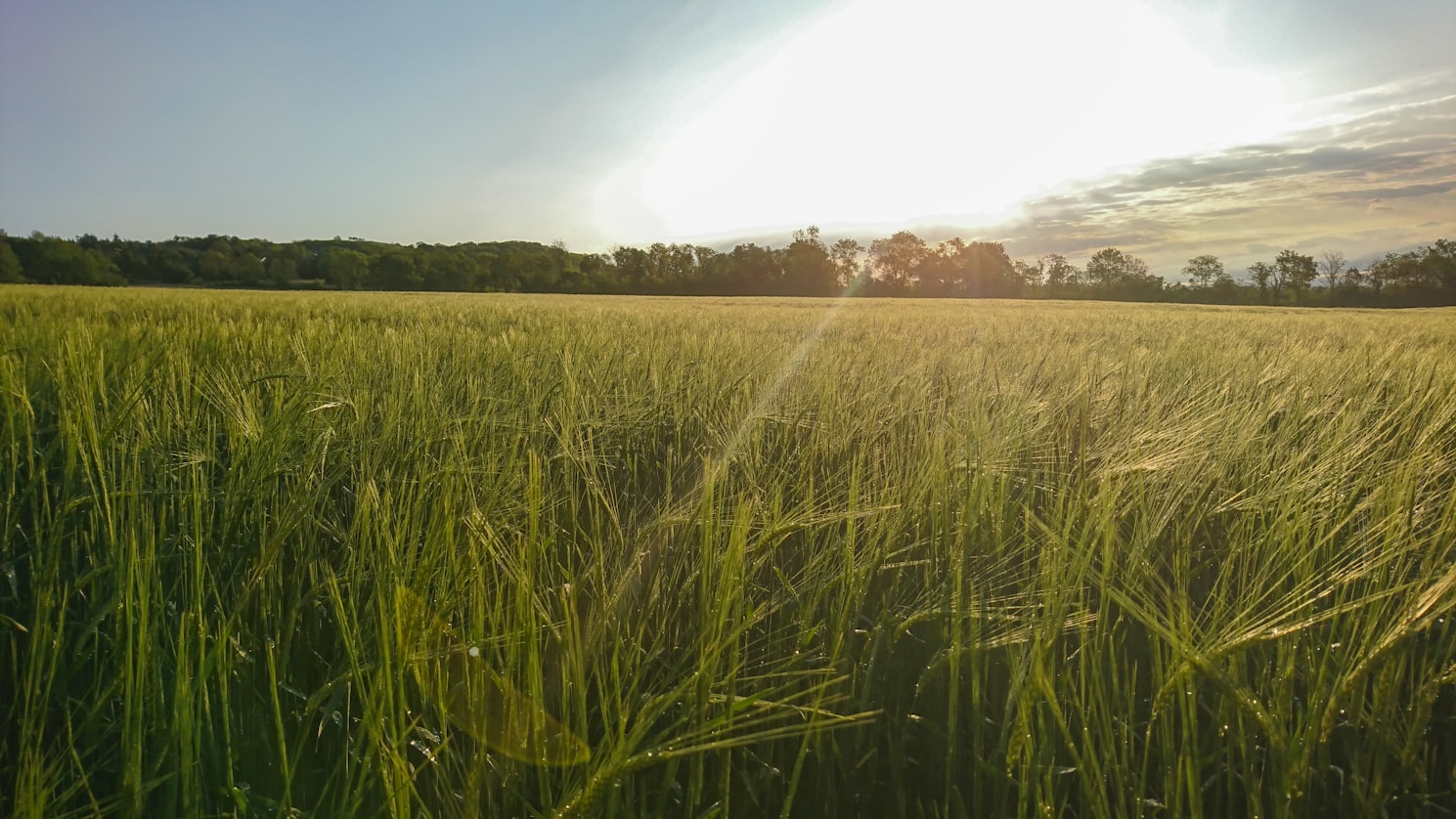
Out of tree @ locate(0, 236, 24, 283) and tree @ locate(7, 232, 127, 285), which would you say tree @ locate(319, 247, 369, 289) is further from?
tree @ locate(0, 236, 24, 283)

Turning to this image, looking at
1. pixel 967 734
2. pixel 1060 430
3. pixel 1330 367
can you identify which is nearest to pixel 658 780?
pixel 967 734

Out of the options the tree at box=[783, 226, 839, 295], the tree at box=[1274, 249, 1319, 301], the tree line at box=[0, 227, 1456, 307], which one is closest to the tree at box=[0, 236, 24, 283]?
the tree line at box=[0, 227, 1456, 307]

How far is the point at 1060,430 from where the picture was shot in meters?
2.02

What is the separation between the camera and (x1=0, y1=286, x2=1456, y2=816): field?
71cm

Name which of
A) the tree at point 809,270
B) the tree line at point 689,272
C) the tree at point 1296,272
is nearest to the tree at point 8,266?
the tree line at point 689,272

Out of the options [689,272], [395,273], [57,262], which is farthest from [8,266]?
[689,272]

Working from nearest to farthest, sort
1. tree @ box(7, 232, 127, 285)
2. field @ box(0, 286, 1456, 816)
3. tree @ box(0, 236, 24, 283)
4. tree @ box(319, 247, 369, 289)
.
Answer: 1. field @ box(0, 286, 1456, 816)
2. tree @ box(0, 236, 24, 283)
3. tree @ box(7, 232, 127, 285)
4. tree @ box(319, 247, 369, 289)

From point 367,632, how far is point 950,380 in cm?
215

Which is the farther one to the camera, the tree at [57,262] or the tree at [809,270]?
the tree at [809,270]

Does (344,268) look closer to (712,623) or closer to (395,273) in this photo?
(395,273)

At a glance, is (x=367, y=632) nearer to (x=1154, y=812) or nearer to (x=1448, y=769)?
(x=1154, y=812)

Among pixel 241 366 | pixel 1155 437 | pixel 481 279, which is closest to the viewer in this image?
pixel 1155 437

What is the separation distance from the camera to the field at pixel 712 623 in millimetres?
708

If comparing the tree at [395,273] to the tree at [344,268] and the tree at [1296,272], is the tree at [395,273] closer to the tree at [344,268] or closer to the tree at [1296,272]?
the tree at [344,268]
